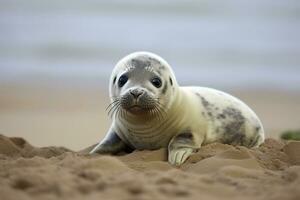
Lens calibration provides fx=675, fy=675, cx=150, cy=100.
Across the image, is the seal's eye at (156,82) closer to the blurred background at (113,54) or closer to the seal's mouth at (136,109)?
→ the seal's mouth at (136,109)

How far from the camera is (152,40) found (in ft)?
51.0

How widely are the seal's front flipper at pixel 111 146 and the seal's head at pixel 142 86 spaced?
0.90 feet

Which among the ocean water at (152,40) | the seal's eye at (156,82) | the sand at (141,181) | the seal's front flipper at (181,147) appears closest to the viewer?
the sand at (141,181)

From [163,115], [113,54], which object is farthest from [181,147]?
[113,54]

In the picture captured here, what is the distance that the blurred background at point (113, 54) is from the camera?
10.0m

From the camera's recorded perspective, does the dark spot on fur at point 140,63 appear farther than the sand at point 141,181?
Yes

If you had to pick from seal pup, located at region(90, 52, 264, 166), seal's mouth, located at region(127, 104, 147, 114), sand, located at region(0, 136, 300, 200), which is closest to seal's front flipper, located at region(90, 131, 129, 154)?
seal pup, located at region(90, 52, 264, 166)

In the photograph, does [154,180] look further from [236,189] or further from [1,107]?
[1,107]

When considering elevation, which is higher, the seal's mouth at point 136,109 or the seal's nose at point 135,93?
the seal's nose at point 135,93

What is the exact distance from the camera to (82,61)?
14234 millimetres

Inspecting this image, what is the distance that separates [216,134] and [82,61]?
881 centimetres

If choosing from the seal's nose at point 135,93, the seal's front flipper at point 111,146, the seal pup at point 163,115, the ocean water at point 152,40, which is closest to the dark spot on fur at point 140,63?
the seal pup at point 163,115

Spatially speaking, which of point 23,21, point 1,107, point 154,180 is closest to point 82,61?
point 23,21

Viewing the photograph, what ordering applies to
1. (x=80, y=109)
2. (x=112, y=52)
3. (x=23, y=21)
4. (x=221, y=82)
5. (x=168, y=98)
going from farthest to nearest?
(x=23, y=21) < (x=112, y=52) < (x=221, y=82) < (x=80, y=109) < (x=168, y=98)
